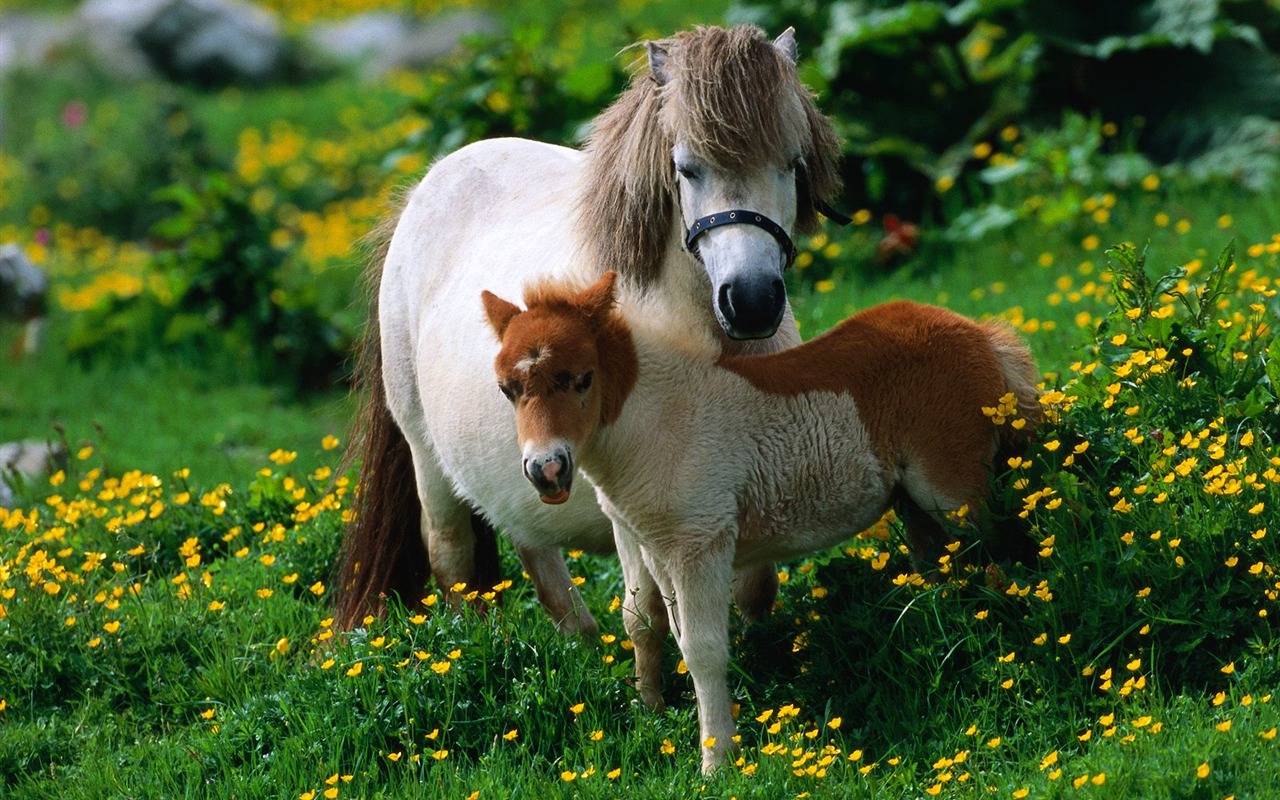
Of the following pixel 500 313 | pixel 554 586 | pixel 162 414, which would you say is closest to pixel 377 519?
pixel 554 586

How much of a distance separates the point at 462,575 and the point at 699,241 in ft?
7.12

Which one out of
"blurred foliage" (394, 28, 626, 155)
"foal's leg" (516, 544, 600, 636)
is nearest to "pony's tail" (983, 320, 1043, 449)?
"foal's leg" (516, 544, 600, 636)

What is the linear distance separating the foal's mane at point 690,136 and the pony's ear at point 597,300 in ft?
1.75

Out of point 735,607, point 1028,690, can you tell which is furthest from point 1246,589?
point 735,607

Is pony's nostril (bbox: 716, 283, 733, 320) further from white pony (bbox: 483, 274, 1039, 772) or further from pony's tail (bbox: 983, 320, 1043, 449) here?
pony's tail (bbox: 983, 320, 1043, 449)

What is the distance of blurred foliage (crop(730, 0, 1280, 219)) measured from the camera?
29.4 feet

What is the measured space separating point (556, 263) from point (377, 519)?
161 centimetres

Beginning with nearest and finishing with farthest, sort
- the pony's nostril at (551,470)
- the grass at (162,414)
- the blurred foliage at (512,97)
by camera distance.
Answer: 1. the pony's nostril at (551,470)
2. the grass at (162,414)
3. the blurred foliage at (512,97)

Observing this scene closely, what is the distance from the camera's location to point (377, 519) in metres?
6.13

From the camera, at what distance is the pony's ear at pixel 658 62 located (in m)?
4.72

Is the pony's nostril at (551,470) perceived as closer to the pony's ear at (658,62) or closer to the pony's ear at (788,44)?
the pony's ear at (658,62)

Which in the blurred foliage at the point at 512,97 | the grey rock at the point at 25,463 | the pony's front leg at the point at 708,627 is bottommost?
the grey rock at the point at 25,463

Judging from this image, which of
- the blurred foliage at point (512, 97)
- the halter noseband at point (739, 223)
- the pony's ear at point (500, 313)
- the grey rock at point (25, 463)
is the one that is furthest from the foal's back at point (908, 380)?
the blurred foliage at point (512, 97)

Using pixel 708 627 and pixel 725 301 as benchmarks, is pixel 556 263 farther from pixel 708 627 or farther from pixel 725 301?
pixel 708 627
